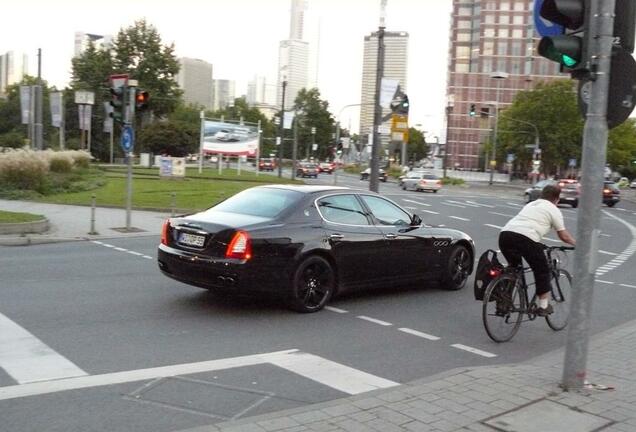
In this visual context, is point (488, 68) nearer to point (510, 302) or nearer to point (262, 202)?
point (262, 202)

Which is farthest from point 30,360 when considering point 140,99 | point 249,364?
point 140,99

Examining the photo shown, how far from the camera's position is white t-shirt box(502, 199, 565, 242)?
7387mm

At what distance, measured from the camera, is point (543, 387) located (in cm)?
540

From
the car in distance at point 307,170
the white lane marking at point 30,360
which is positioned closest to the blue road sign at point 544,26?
the white lane marking at point 30,360

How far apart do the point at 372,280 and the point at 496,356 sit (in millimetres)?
2427

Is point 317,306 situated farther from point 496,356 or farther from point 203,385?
point 203,385

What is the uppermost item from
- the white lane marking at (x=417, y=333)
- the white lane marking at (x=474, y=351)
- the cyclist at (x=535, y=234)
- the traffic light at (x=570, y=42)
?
the traffic light at (x=570, y=42)

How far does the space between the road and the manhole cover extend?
122 cm

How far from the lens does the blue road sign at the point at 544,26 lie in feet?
18.3

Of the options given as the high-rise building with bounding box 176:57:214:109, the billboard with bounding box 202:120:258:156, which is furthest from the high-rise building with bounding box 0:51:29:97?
the billboard with bounding box 202:120:258:156

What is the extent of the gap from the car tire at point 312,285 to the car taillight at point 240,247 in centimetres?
66

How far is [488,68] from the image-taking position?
130 meters

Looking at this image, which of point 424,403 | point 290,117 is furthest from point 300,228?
point 290,117

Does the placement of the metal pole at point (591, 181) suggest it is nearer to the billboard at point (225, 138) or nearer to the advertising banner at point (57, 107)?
the billboard at point (225, 138)
